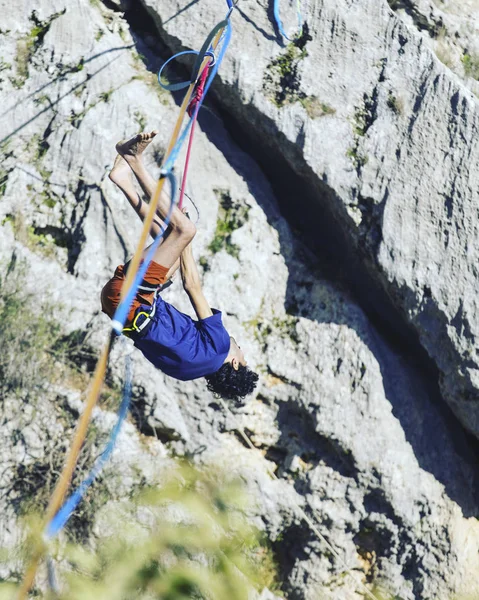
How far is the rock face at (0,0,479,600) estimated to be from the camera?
6.29m

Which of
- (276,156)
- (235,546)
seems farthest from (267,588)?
(276,156)

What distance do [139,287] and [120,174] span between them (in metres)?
0.85

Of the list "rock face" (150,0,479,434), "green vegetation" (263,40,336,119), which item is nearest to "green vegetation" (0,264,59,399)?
"rock face" (150,0,479,434)

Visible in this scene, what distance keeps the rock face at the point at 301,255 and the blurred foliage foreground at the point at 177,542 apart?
0.65ft

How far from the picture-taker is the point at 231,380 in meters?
5.16

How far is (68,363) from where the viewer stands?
6387 millimetres

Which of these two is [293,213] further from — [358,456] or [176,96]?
[358,456]

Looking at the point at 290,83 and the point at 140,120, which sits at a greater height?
the point at 290,83

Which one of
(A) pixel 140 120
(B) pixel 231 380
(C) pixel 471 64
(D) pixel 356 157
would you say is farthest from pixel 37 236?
(C) pixel 471 64

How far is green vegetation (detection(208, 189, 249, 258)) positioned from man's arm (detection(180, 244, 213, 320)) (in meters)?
1.76

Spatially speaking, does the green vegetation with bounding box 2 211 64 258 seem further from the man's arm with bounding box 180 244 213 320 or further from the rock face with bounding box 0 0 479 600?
the man's arm with bounding box 180 244 213 320

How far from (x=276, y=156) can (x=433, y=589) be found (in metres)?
4.24

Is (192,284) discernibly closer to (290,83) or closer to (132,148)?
(132,148)

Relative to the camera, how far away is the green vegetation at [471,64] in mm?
6801
